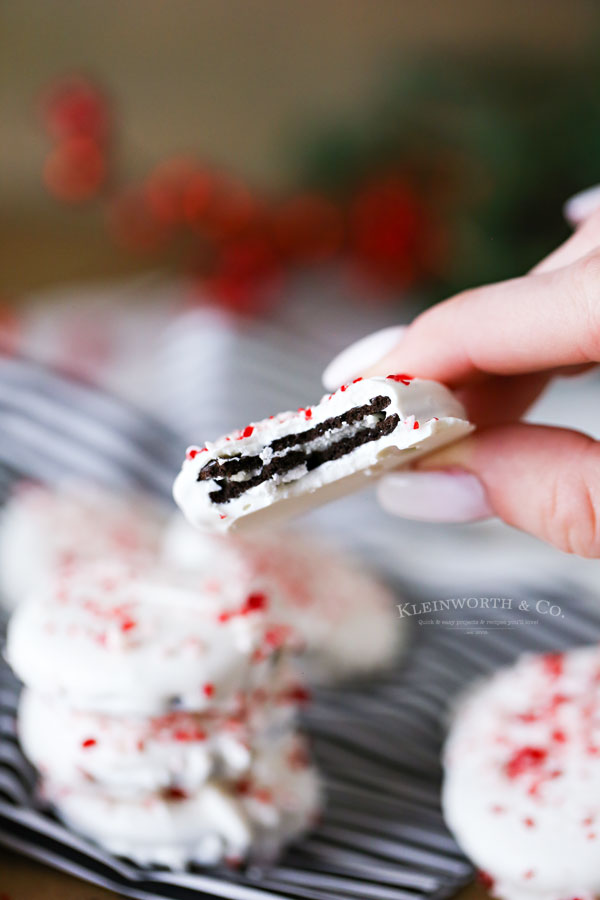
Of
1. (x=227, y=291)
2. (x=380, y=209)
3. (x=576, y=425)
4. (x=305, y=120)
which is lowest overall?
(x=576, y=425)

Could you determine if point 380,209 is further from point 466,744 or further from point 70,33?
point 466,744

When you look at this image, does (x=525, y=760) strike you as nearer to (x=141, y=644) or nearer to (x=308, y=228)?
(x=141, y=644)

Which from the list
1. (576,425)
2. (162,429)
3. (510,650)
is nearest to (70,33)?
(162,429)

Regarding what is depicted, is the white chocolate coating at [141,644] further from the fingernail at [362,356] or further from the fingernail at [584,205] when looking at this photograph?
the fingernail at [584,205]

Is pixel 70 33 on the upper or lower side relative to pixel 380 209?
upper

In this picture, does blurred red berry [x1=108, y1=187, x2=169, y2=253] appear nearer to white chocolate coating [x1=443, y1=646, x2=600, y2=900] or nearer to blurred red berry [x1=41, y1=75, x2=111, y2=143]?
blurred red berry [x1=41, y1=75, x2=111, y2=143]

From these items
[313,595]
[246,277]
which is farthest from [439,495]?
[246,277]
